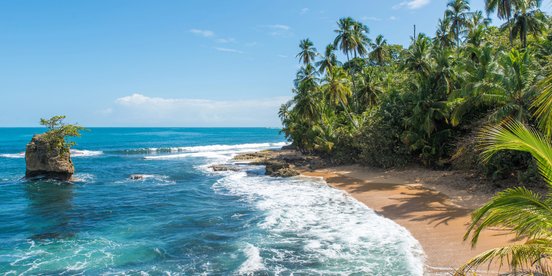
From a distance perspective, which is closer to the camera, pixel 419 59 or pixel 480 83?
pixel 480 83

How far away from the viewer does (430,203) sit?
19891mm

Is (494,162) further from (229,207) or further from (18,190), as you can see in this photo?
(18,190)

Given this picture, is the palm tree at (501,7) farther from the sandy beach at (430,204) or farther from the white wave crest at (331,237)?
the white wave crest at (331,237)

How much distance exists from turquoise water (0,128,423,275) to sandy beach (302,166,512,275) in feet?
2.58

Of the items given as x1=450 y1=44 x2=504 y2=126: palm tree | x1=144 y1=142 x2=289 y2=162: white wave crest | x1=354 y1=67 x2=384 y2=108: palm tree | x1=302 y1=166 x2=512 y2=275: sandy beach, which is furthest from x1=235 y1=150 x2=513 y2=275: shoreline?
x1=144 y1=142 x2=289 y2=162: white wave crest

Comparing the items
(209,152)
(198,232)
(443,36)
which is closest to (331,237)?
(198,232)

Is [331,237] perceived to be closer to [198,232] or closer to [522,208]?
[198,232]

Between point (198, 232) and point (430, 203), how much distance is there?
41.1 ft

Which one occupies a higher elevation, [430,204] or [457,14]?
[457,14]

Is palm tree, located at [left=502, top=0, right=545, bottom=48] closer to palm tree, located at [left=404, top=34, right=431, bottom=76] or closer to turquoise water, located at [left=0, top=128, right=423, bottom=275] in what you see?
palm tree, located at [left=404, top=34, right=431, bottom=76]

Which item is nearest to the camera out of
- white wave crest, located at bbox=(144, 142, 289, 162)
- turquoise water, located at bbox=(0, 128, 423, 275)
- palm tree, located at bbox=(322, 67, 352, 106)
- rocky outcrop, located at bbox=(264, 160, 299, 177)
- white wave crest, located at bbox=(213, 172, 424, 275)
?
white wave crest, located at bbox=(213, 172, 424, 275)

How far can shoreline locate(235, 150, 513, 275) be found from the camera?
12680 mm

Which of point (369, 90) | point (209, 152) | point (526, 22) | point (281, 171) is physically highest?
point (526, 22)

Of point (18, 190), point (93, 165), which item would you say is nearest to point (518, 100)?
point (18, 190)
